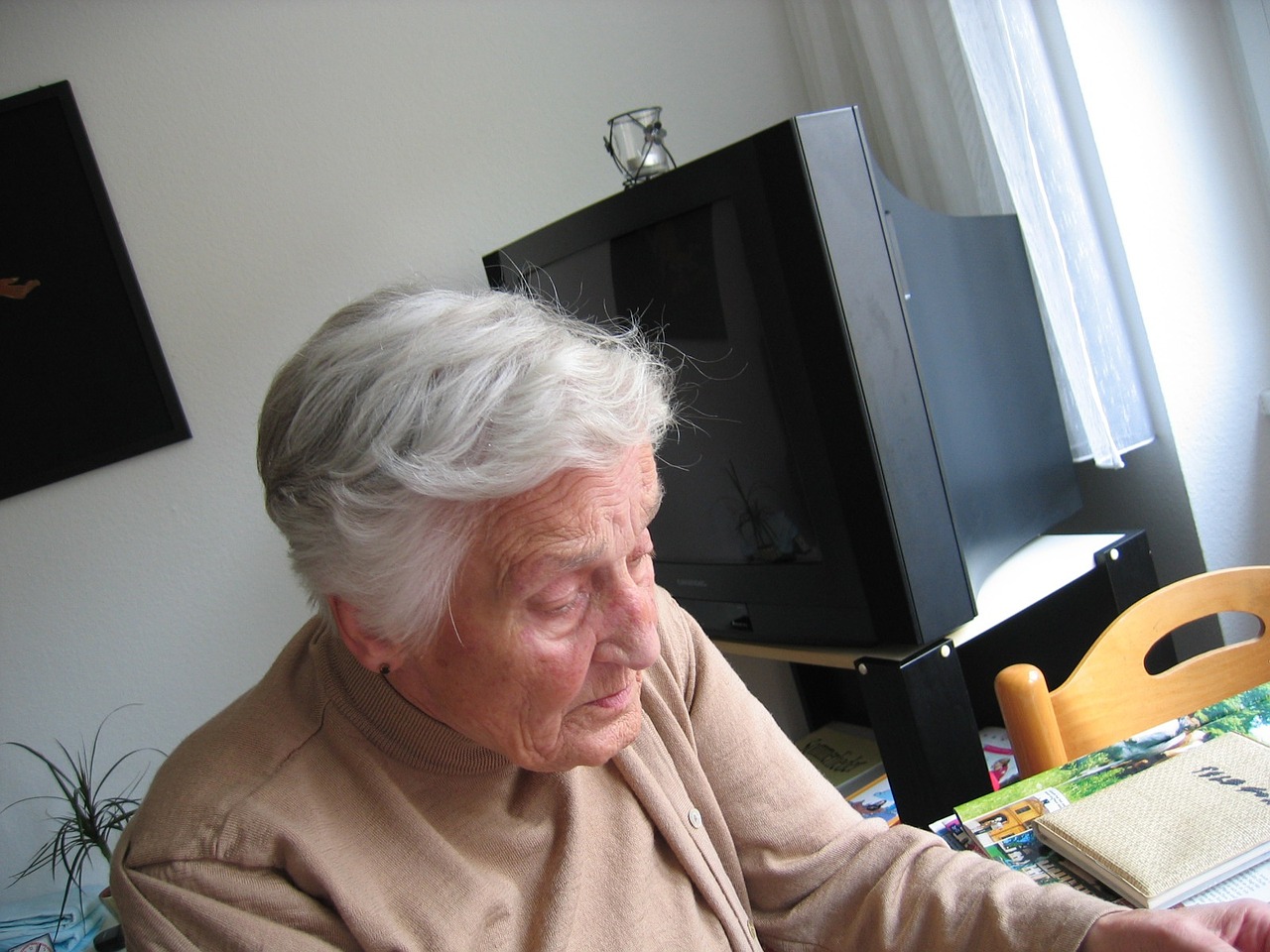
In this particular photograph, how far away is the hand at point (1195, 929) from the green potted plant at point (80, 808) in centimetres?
154

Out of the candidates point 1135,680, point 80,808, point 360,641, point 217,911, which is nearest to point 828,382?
point 1135,680

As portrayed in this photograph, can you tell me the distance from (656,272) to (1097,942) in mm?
1079

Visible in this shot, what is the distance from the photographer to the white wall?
180 cm

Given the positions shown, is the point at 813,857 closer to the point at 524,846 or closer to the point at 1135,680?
the point at 524,846

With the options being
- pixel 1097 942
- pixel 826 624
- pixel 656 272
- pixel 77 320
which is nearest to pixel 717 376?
pixel 656 272

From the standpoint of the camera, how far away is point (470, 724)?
836 mm

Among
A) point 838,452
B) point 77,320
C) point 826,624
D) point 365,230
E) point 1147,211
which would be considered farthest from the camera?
point 365,230

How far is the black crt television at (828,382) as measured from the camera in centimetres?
130

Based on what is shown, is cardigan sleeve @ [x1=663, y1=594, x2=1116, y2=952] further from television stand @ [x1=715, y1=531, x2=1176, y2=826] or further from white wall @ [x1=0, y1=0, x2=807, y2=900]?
white wall @ [x1=0, y1=0, x2=807, y2=900]

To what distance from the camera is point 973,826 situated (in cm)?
96

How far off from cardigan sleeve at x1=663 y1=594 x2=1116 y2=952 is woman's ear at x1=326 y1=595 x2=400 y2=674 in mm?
305

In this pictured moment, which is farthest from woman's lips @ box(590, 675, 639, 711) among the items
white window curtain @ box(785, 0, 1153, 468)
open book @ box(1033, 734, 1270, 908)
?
white window curtain @ box(785, 0, 1153, 468)

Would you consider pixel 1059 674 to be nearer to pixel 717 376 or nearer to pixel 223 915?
pixel 717 376

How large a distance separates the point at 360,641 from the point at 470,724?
0.12m
